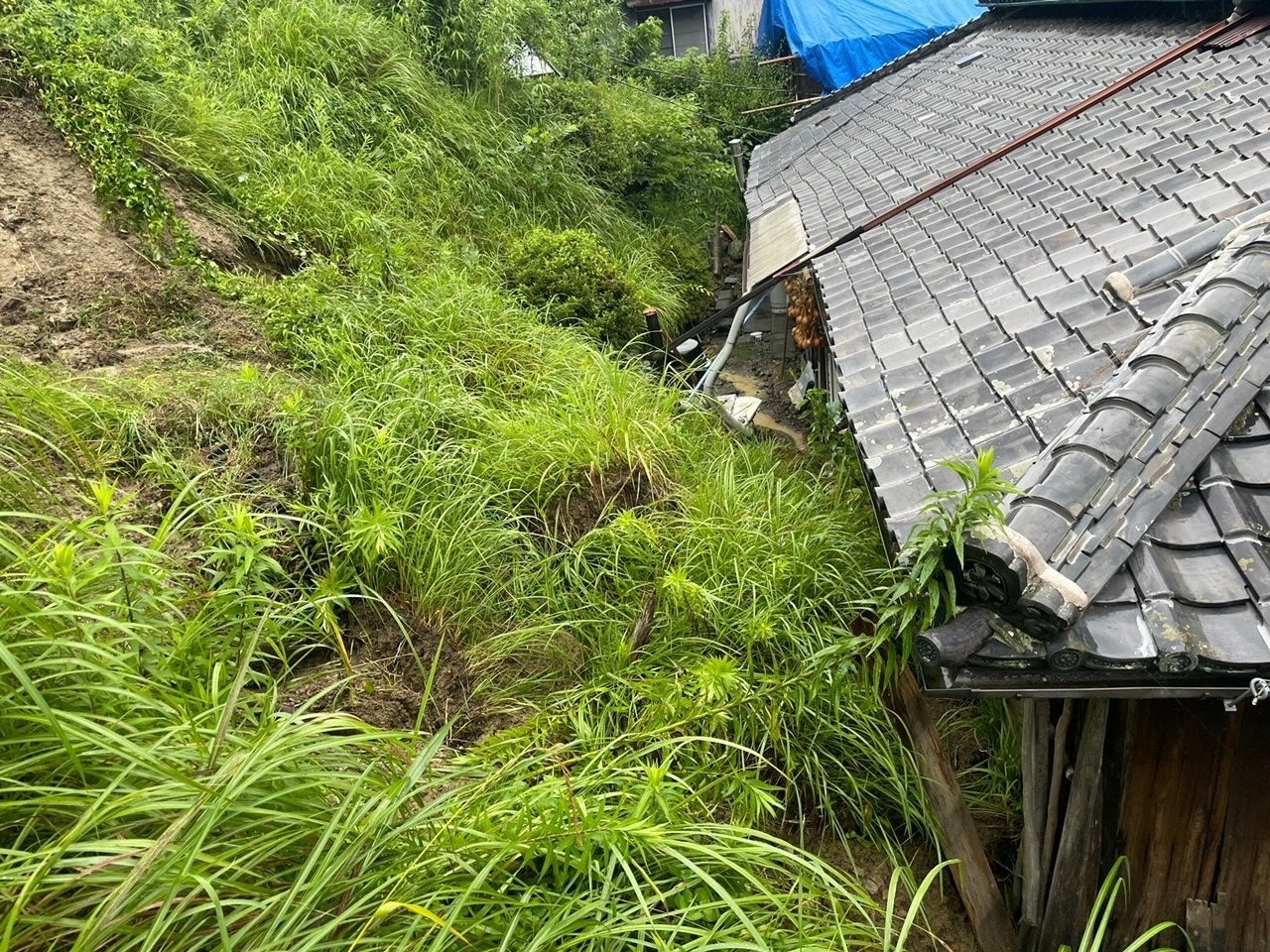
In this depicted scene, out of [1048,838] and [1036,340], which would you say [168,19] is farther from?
[1048,838]

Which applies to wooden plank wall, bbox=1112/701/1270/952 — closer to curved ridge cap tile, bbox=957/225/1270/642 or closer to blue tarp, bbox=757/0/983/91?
curved ridge cap tile, bbox=957/225/1270/642

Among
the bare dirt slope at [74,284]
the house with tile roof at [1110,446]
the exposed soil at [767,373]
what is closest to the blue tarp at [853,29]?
the exposed soil at [767,373]

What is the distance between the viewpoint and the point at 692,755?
3.54 meters

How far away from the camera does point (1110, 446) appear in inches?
89.3

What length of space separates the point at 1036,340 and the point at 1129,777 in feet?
6.22

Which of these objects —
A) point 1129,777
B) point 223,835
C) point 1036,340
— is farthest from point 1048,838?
point 223,835

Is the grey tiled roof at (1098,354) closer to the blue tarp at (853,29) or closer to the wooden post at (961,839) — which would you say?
the wooden post at (961,839)

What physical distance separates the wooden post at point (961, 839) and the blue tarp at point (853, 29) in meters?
18.6

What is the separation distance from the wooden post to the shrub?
19.7 ft

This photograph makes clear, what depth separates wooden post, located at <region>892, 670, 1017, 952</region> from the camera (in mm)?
3342

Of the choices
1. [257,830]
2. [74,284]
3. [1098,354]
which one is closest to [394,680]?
[257,830]

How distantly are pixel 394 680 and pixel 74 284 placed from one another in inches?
171

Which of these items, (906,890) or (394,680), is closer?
(906,890)

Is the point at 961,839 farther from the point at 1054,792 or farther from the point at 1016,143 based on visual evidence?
the point at 1016,143
